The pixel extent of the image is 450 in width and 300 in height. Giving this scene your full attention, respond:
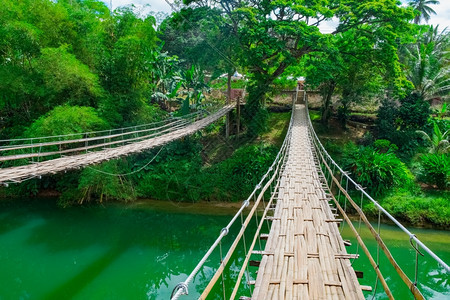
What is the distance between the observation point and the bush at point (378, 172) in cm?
787

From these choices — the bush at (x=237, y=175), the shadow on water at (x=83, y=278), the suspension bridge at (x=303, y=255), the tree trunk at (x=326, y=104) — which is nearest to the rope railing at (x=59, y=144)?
the bush at (x=237, y=175)

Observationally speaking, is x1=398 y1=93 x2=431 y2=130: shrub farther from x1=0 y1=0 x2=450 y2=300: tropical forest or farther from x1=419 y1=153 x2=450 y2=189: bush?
x1=419 y1=153 x2=450 y2=189: bush

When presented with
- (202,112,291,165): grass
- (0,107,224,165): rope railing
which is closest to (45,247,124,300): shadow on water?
(0,107,224,165): rope railing

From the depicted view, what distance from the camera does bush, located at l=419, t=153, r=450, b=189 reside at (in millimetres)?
7895

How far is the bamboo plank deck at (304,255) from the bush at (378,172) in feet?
15.6

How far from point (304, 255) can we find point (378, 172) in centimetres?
647

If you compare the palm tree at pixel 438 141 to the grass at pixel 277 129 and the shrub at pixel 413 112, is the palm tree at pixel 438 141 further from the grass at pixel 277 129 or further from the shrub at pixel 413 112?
the grass at pixel 277 129

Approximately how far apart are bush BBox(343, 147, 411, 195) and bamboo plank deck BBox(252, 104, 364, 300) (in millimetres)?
4750

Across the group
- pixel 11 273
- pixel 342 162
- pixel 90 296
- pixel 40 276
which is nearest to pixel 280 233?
pixel 90 296

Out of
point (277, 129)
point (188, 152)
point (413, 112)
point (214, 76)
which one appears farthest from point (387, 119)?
point (188, 152)

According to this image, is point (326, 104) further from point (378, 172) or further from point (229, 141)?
point (378, 172)

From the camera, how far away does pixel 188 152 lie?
969cm

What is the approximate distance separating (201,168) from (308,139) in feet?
11.5

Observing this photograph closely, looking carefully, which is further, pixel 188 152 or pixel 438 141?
pixel 188 152
